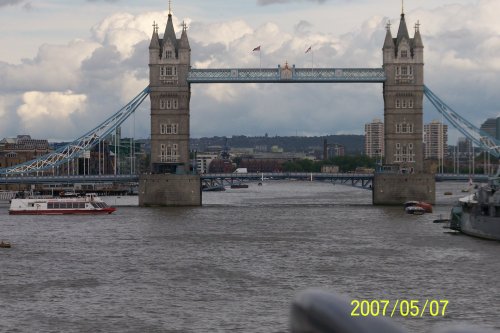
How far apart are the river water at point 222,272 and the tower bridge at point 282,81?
24074mm

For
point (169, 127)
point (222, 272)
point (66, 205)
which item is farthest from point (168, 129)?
point (222, 272)

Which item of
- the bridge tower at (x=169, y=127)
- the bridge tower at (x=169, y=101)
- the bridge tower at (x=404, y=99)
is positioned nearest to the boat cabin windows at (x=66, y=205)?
the bridge tower at (x=169, y=127)

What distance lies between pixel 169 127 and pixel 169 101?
2687 mm

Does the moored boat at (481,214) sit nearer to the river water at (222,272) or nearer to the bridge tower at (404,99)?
the river water at (222,272)

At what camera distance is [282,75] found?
91438 mm

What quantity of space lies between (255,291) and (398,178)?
2523 inches

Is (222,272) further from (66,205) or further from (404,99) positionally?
(404,99)

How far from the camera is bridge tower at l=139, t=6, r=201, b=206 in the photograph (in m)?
91.0

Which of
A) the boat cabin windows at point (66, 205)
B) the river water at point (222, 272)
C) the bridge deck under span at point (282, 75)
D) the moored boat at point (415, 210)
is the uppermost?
the bridge deck under span at point (282, 75)

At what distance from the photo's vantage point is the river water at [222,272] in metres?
24.6

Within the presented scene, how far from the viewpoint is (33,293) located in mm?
29469

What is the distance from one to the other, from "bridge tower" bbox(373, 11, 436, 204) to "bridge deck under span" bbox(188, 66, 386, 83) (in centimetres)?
255

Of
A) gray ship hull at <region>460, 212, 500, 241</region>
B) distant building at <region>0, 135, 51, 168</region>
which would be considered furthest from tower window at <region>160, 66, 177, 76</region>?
distant building at <region>0, 135, 51, 168</region>

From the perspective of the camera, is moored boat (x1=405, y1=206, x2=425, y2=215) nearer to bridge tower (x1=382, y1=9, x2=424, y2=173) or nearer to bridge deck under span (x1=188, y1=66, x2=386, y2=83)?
bridge tower (x1=382, y1=9, x2=424, y2=173)
